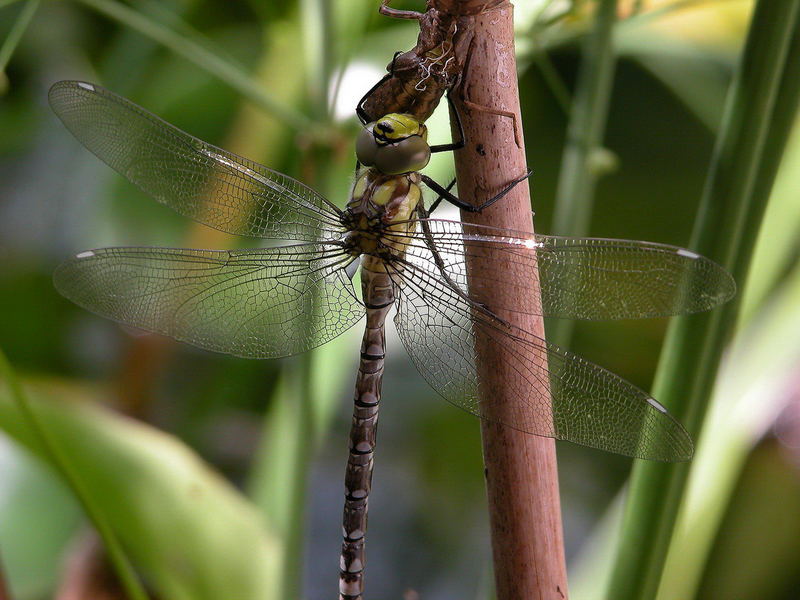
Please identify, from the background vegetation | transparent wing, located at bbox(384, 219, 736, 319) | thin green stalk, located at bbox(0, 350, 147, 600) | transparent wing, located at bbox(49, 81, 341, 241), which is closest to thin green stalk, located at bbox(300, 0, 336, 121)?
the background vegetation

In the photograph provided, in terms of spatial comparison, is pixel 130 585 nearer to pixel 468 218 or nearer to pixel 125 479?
pixel 125 479

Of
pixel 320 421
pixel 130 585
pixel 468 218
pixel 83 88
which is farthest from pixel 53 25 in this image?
pixel 468 218

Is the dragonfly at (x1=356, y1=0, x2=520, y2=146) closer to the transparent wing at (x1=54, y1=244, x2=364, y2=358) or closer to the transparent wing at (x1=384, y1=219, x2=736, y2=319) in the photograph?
the transparent wing at (x1=384, y1=219, x2=736, y2=319)

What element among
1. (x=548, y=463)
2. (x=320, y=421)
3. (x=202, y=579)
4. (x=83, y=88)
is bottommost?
(x=202, y=579)

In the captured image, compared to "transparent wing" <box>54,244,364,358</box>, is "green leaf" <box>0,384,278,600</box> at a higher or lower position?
lower

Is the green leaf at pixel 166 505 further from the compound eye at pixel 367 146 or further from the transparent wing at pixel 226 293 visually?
the compound eye at pixel 367 146

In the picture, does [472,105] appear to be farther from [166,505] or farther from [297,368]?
[166,505]

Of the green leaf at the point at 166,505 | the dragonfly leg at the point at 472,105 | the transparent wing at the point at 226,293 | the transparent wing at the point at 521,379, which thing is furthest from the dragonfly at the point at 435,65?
the green leaf at the point at 166,505
